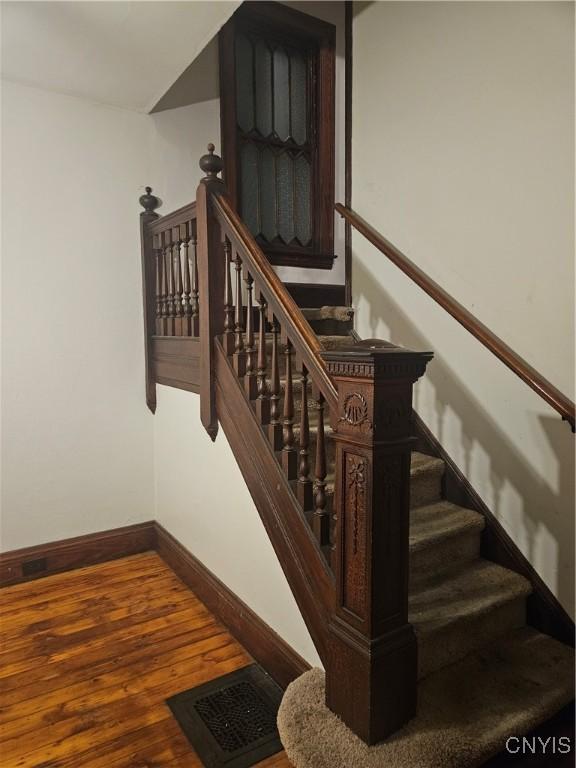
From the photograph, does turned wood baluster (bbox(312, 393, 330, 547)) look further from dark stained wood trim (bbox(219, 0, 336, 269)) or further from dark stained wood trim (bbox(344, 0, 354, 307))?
dark stained wood trim (bbox(219, 0, 336, 269))

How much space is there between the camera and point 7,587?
272 centimetres

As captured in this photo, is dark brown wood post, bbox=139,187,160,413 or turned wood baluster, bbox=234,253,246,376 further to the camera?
dark brown wood post, bbox=139,187,160,413

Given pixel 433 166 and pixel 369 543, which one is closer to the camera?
pixel 369 543

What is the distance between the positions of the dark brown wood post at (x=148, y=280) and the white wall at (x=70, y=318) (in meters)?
0.05

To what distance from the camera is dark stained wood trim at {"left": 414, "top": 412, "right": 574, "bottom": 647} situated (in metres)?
2.09

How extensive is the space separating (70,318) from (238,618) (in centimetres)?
179

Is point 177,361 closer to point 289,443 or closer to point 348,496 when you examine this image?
point 289,443

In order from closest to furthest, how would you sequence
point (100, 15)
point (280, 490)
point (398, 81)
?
point (280, 490) → point (100, 15) → point (398, 81)

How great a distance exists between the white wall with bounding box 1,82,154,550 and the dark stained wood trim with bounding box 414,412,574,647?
174cm

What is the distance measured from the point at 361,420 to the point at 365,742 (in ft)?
2.99

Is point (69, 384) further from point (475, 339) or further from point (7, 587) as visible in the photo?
point (475, 339)

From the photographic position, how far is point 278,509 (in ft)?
6.22

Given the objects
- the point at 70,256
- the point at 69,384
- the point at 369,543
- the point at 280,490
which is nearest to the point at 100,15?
the point at 70,256

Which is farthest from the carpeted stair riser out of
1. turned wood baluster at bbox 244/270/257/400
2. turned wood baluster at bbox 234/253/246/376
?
turned wood baluster at bbox 234/253/246/376
